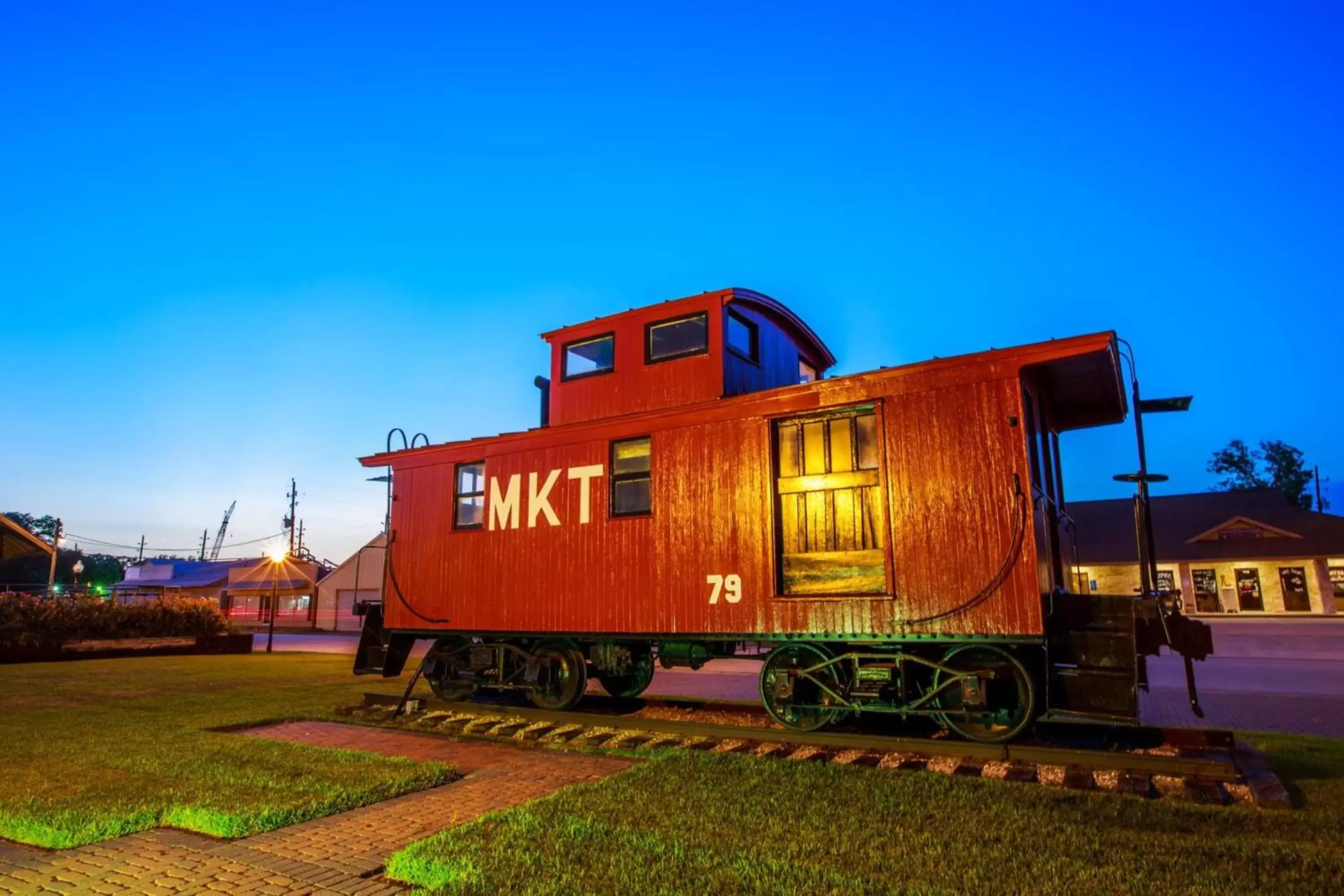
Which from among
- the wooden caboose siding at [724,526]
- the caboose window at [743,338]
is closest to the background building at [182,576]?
the wooden caboose siding at [724,526]

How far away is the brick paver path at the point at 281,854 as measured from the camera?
14.9 feet

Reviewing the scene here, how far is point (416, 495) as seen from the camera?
1256 centimetres

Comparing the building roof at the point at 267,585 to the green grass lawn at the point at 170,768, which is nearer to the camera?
the green grass lawn at the point at 170,768

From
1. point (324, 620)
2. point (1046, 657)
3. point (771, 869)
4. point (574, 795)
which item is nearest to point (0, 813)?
point (574, 795)

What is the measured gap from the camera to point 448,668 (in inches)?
470

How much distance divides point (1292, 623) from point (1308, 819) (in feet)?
118

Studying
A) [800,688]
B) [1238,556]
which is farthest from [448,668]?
[1238,556]

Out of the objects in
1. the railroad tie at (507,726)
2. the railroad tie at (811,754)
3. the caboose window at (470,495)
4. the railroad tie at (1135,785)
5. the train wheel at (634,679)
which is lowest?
the railroad tie at (507,726)

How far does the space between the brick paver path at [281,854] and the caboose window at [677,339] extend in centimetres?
562

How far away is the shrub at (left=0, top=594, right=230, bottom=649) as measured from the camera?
22.5 m

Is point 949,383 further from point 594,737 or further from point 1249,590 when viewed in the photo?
point 1249,590

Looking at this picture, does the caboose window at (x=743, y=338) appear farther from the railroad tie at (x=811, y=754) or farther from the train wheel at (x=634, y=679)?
the railroad tie at (x=811, y=754)

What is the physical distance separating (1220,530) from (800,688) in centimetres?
4317

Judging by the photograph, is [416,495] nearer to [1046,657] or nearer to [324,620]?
[1046,657]
